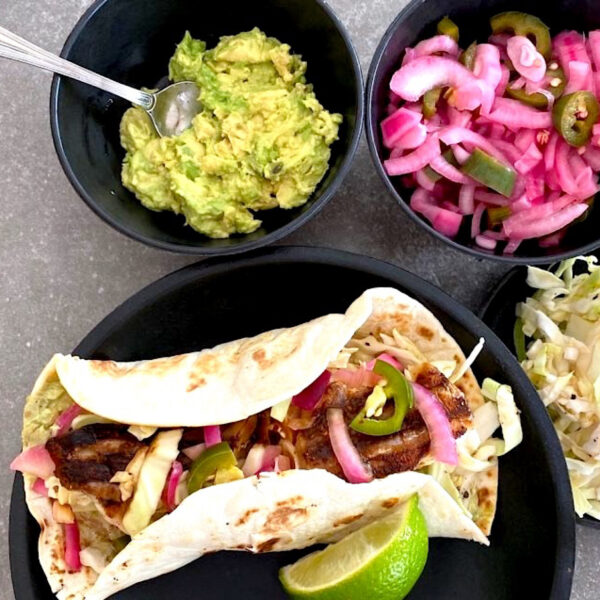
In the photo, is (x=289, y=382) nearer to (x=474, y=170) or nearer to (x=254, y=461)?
(x=254, y=461)

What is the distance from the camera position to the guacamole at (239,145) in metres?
2.15

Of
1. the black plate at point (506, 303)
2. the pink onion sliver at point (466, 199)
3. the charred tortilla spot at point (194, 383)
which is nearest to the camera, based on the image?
the charred tortilla spot at point (194, 383)

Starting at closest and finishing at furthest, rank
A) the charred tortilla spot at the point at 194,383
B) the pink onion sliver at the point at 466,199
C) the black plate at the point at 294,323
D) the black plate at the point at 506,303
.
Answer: the charred tortilla spot at the point at 194,383 → the black plate at the point at 294,323 → the pink onion sliver at the point at 466,199 → the black plate at the point at 506,303

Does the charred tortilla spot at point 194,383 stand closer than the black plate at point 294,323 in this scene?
Yes

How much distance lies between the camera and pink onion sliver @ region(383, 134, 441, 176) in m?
2.15

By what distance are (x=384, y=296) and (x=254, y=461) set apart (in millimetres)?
487

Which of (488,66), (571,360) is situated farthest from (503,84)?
(571,360)

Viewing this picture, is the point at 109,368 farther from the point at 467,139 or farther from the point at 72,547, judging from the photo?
the point at 467,139

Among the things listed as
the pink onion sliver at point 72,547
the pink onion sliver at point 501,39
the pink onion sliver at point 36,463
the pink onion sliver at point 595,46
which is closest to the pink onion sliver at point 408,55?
the pink onion sliver at point 501,39

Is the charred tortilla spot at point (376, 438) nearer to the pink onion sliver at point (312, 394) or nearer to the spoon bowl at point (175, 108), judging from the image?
the pink onion sliver at point (312, 394)

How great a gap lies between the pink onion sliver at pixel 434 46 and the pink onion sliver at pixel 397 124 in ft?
0.52

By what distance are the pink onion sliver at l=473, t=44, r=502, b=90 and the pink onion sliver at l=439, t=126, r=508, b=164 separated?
0.13m

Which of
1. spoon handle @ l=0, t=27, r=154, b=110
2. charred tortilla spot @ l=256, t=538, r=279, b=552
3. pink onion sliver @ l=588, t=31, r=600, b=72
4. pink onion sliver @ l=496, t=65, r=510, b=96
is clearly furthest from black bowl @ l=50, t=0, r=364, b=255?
charred tortilla spot @ l=256, t=538, r=279, b=552

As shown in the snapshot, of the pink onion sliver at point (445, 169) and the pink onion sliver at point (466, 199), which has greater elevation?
the pink onion sliver at point (445, 169)
